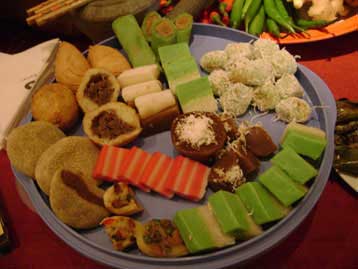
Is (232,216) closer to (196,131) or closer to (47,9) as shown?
(196,131)

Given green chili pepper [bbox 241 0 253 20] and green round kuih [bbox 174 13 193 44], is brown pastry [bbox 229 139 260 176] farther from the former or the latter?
green chili pepper [bbox 241 0 253 20]

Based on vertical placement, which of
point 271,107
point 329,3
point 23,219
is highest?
point 329,3

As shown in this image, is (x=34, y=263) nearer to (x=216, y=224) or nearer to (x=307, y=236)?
(x=216, y=224)

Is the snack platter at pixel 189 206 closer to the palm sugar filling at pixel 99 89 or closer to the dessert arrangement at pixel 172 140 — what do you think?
the dessert arrangement at pixel 172 140

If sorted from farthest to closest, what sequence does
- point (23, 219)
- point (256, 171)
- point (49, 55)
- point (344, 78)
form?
point (49, 55) → point (344, 78) → point (23, 219) → point (256, 171)

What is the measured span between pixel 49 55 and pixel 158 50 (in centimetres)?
66

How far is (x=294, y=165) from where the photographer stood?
121 cm


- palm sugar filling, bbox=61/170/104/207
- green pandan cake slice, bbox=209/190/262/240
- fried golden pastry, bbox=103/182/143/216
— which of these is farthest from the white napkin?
green pandan cake slice, bbox=209/190/262/240

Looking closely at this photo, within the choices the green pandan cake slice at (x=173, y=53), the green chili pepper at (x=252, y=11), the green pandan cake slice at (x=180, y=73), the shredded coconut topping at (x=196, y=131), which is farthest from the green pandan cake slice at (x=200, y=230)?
the green chili pepper at (x=252, y=11)

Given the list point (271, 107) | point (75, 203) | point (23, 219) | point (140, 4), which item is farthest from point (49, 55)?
point (271, 107)

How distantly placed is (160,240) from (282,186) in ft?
1.32

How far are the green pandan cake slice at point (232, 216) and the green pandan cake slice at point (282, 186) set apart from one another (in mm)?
A: 104

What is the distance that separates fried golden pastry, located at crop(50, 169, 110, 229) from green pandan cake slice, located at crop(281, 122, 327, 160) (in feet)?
2.12

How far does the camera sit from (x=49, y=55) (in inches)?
75.9
